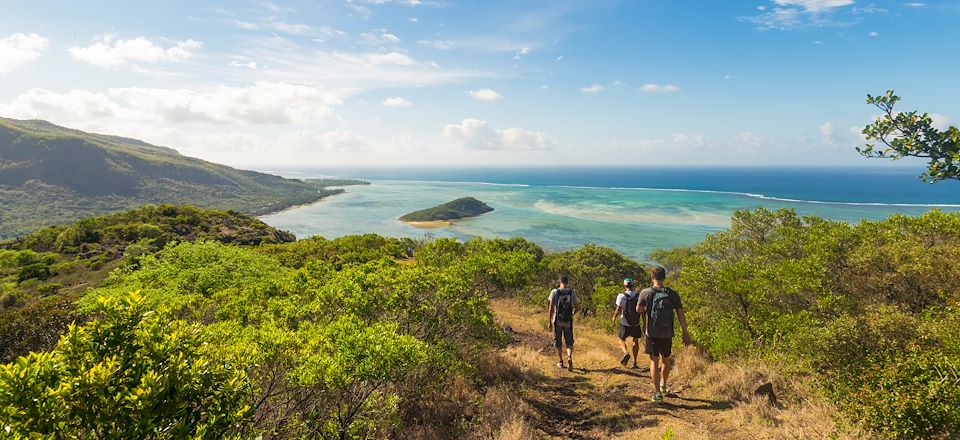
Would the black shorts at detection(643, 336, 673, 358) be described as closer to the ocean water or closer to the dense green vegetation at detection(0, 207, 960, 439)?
the dense green vegetation at detection(0, 207, 960, 439)

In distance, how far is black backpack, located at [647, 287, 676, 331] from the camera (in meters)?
7.61

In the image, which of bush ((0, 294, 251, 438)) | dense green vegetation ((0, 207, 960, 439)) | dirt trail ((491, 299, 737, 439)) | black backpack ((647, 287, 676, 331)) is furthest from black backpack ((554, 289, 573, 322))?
bush ((0, 294, 251, 438))

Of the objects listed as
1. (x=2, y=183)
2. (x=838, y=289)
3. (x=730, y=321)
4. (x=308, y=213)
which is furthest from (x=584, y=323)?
(x=2, y=183)

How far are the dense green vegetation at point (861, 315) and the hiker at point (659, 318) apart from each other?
2.11m

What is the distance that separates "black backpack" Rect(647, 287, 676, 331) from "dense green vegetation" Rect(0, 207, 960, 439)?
214cm

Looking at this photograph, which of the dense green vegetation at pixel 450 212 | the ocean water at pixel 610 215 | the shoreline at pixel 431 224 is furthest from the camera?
the dense green vegetation at pixel 450 212

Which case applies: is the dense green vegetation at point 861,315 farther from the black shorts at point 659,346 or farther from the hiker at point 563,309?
the hiker at point 563,309

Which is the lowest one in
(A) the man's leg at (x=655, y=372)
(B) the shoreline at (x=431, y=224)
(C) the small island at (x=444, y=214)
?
(B) the shoreline at (x=431, y=224)

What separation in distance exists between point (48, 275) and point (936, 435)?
60.2 m

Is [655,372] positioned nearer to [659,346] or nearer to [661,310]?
[659,346]

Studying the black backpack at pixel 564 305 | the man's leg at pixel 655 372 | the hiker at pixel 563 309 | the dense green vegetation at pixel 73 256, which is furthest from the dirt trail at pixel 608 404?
the dense green vegetation at pixel 73 256

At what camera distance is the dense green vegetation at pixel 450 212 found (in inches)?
5433

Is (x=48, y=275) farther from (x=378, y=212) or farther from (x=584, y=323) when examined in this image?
(x=378, y=212)

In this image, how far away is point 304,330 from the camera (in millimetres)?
6480
